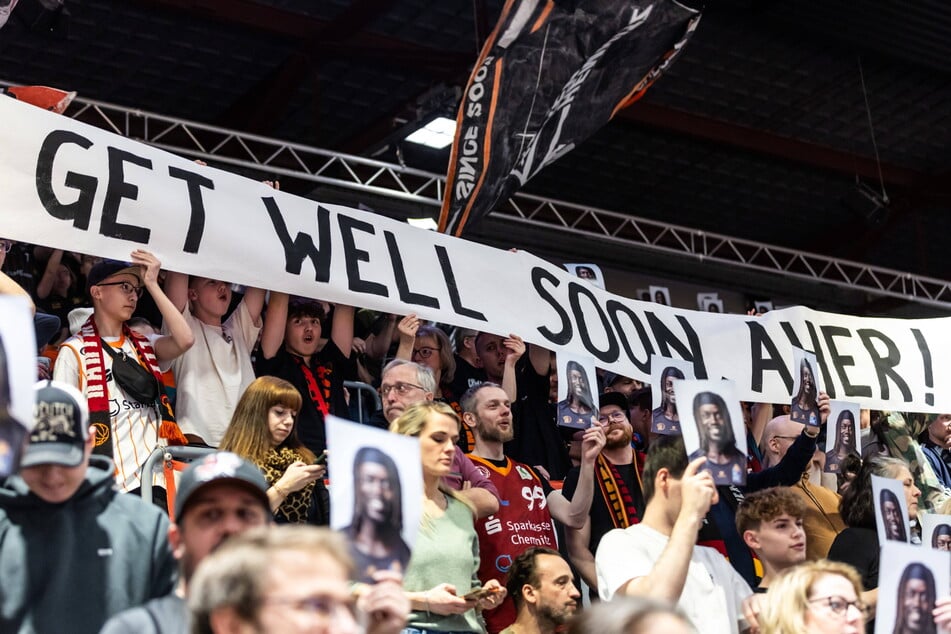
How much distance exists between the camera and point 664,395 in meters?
4.95

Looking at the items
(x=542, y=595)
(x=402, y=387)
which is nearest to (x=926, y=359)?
(x=402, y=387)

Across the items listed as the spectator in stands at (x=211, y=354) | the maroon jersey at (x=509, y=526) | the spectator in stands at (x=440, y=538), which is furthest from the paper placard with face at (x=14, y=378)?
the maroon jersey at (x=509, y=526)

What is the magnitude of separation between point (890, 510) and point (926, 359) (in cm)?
257

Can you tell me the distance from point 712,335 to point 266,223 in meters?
2.33

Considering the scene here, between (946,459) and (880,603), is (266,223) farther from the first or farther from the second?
(946,459)

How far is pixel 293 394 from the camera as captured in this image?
13.2 feet

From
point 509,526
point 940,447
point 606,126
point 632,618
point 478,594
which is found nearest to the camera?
point 632,618

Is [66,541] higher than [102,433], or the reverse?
[102,433]

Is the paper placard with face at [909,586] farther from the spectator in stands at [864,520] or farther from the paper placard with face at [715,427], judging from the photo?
the spectator in stands at [864,520]

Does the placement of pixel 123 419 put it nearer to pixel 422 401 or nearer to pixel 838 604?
pixel 422 401

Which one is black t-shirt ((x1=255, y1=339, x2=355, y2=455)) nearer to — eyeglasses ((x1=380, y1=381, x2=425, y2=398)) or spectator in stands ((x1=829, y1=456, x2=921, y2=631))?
eyeglasses ((x1=380, y1=381, x2=425, y2=398))

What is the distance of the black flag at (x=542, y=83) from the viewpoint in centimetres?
575

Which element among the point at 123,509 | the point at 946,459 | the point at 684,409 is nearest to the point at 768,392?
the point at 946,459

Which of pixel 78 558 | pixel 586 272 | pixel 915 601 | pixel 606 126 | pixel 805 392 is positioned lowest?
pixel 915 601
